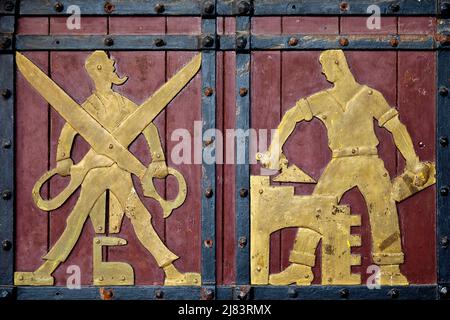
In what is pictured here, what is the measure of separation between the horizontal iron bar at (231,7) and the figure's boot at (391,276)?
1082mm

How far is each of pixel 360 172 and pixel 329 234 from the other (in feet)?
0.96

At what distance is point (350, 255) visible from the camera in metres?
2.85

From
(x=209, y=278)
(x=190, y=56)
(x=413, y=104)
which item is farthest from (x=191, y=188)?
(x=413, y=104)

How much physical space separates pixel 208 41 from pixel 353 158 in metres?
0.79

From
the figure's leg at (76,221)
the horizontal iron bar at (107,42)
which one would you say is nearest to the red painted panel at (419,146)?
the horizontal iron bar at (107,42)

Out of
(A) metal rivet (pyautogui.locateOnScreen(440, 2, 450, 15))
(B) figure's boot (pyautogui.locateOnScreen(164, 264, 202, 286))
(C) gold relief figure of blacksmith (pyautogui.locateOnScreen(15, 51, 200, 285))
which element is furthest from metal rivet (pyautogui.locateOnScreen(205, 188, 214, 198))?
(A) metal rivet (pyautogui.locateOnScreen(440, 2, 450, 15))

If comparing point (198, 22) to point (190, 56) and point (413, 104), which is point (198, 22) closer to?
point (190, 56)

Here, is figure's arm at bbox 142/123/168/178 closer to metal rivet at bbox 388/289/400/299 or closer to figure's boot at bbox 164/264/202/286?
figure's boot at bbox 164/264/202/286

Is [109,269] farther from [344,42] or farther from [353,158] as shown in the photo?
[344,42]

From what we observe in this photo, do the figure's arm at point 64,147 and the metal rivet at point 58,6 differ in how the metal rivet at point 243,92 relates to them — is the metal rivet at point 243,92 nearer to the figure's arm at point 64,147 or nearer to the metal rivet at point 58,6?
the figure's arm at point 64,147

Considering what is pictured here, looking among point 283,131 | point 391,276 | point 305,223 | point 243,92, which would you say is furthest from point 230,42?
point 391,276

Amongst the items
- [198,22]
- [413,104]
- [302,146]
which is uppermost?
[198,22]

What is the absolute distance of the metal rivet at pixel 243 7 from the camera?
9.37 feet

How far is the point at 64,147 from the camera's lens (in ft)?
9.36
